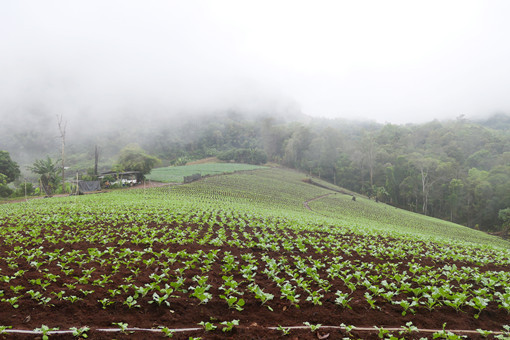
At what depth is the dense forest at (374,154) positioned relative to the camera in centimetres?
5625

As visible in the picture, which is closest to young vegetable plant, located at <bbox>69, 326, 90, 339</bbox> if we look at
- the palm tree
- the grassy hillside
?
the grassy hillside

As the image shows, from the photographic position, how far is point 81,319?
460 cm

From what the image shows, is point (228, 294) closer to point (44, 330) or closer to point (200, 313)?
point (200, 313)

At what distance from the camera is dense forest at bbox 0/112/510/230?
56250mm

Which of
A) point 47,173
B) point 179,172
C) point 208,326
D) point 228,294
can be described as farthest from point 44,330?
point 179,172

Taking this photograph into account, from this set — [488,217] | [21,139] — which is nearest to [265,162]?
[488,217]

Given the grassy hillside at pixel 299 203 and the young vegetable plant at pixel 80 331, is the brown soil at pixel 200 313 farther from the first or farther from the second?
the grassy hillside at pixel 299 203

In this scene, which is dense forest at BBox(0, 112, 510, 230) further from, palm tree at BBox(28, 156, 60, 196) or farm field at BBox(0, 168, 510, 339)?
farm field at BBox(0, 168, 510, 339)

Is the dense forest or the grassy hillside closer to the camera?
the grassy hillside

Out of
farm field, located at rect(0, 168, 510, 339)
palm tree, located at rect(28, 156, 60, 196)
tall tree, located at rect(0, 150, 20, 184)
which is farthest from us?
tall tree, located at rect(0, 150, 20, 184)

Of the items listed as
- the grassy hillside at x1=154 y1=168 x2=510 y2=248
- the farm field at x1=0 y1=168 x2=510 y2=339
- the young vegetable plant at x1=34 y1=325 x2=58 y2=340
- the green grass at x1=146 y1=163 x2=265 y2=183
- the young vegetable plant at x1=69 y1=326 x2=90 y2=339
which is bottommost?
the grassy hillside at x1=154 y1=168 x2=510 y2=248

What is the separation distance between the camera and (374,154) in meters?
77.6

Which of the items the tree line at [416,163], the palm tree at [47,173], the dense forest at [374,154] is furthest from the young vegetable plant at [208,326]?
the tree line at [416,163]

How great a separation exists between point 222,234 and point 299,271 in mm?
5081
